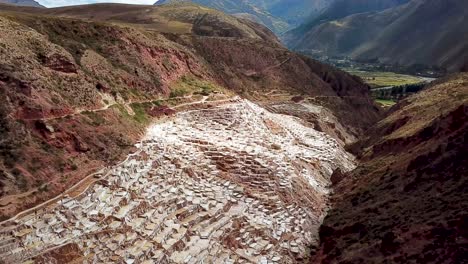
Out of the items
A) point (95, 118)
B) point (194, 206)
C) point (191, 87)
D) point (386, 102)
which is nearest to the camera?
point (194, 206)

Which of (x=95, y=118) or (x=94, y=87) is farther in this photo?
(x=94, y=87)

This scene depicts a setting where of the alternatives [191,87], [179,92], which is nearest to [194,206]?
[179,92]

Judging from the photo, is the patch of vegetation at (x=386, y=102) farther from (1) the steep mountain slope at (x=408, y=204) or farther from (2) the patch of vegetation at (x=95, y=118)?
(2) the patch of vegetation at (x=95, y=118)

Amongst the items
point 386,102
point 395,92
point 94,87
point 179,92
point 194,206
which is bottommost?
point 386,102

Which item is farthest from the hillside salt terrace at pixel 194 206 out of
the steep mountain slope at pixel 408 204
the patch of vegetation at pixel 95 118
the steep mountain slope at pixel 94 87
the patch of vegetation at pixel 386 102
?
the patch of vegetation at pixel 386 102

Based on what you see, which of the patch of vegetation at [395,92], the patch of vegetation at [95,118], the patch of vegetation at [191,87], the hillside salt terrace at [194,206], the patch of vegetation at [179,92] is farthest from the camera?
the patch of vegetation at [395,92]

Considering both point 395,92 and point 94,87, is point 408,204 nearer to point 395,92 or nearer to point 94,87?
point 94,87
